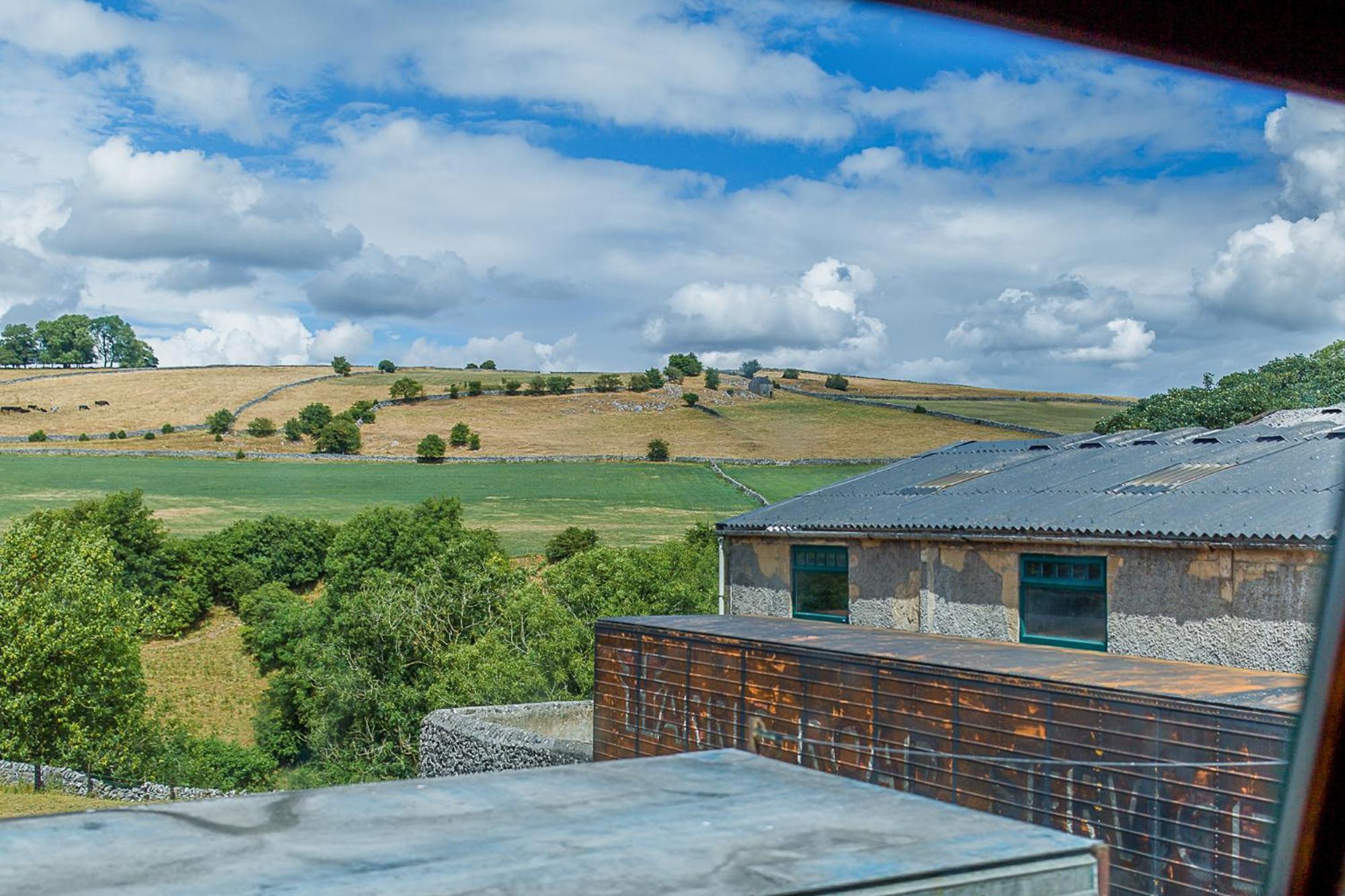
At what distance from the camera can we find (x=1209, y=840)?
29.7 feet

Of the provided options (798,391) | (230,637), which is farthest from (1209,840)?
(798,391)

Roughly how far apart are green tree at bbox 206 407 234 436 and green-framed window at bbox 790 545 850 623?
68480mm

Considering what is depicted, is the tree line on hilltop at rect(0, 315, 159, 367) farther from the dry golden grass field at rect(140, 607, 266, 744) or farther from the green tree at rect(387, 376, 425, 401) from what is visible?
the dry golden grass field at rect(140, 607, 266, 744)

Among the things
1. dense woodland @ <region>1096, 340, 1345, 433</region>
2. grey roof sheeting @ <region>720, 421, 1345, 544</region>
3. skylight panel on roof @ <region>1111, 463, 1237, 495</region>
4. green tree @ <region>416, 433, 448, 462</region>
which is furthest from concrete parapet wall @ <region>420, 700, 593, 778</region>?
green tree @ <region>416, 433, 448, 462</region>

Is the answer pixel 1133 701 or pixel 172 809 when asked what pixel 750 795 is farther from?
pixel 1133 701

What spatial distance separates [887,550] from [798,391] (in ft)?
215

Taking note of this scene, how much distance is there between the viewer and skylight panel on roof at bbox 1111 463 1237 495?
15.8 metres

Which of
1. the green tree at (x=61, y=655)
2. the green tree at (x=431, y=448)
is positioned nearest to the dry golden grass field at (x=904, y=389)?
the green tree at (x=431, y=448)

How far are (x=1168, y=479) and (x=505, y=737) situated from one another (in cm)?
1293

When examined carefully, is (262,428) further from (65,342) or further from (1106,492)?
(1106,492)

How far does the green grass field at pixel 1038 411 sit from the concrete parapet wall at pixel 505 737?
143 ft

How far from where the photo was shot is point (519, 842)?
4.31m

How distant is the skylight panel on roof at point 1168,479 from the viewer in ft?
51.8

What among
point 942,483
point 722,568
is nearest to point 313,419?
point 722,568
